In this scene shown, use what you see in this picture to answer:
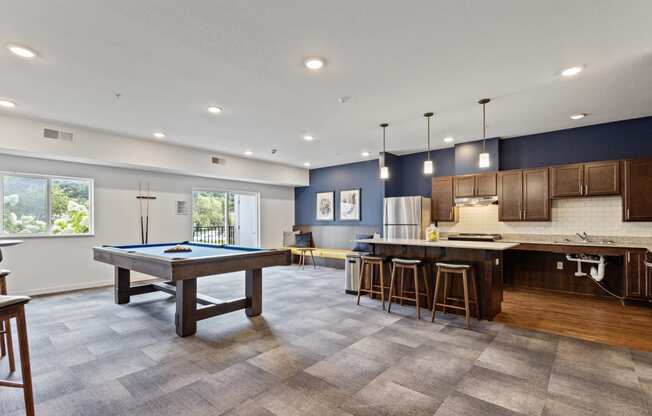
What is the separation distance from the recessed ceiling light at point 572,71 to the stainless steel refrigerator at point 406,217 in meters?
3.52

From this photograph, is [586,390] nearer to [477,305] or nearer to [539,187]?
[477,305]

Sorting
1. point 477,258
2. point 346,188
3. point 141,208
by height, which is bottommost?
point 477,258

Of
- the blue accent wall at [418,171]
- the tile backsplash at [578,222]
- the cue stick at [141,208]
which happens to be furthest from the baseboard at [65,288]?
the tile backsplash at [578,222]

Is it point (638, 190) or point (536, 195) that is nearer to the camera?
point (638, 190)

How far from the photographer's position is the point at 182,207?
23.7ft

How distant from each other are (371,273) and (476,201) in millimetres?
2655

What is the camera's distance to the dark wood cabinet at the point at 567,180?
201 inches

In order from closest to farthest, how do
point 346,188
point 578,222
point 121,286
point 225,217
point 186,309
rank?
point 186,309
point 121,286
point 578,222
point 225,217
point 346,188

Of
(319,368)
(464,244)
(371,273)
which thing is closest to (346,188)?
(371,273)

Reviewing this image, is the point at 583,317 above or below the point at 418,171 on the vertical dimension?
below

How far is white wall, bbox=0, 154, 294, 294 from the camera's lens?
205 inches

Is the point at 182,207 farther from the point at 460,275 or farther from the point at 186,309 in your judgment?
the point at 460,275

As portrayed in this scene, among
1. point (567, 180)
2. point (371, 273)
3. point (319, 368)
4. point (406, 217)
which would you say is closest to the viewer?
point (319, 368)

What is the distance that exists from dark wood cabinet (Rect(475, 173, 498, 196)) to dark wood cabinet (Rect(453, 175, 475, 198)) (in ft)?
0.24
